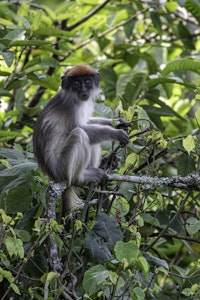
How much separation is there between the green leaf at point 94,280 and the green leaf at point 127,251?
119mm

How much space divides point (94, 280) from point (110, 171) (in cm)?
106

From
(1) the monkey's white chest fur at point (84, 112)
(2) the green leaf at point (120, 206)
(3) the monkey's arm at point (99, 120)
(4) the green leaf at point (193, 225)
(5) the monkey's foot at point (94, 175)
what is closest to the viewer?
(2) the green leaf at point (120, 206)

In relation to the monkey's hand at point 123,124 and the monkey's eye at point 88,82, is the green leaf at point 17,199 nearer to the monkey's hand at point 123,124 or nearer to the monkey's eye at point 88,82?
the monkey's hand at point 123,124

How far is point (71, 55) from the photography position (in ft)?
27.8

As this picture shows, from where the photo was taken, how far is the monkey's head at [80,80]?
22.3 feet

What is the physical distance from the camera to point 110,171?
5.20 meters

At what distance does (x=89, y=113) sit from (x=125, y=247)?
259 centimetres

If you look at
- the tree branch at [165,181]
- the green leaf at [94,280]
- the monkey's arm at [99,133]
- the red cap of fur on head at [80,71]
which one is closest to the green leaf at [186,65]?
the red cap of fur on head at [80,71]

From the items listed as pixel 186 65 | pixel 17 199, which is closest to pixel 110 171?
pixel 17 199

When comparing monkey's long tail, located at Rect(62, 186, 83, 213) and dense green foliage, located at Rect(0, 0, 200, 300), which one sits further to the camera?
monkey's long tail, located at Rect(62, 186, 83, 213)

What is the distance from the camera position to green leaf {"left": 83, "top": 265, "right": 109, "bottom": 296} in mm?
4281

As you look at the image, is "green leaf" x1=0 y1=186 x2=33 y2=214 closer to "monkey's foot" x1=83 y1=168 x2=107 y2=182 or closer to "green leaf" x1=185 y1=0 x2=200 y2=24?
"monkey's foot" x1=83 y1=168 x2=107 y2=182

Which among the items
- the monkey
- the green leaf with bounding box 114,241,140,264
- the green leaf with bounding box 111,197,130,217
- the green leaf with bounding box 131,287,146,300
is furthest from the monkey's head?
the green leaf with bounding box 131,287,146,300

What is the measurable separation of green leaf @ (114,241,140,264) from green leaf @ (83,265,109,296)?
0.12 m
